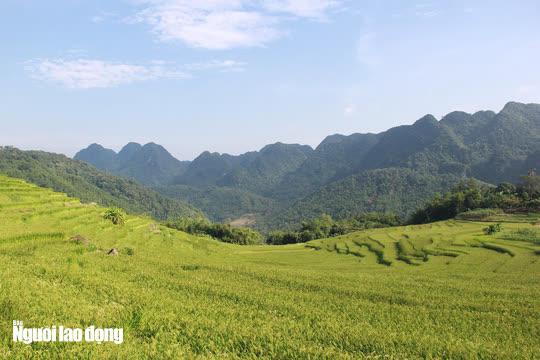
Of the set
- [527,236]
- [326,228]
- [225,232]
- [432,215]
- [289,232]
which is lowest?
[289,232]

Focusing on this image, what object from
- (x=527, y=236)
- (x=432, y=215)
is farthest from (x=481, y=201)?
(x=527, y=236)

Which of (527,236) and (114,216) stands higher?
(114,216)

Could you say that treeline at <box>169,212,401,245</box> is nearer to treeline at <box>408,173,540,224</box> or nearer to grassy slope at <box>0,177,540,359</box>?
treeline at <box>408,173,540,224</box>

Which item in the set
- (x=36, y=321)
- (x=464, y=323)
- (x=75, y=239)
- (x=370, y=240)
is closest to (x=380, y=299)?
(x=464, y=323)

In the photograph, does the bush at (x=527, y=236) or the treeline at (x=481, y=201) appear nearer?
the bush at (x=527, y=236)

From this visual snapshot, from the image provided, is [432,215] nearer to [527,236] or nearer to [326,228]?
[326,228]

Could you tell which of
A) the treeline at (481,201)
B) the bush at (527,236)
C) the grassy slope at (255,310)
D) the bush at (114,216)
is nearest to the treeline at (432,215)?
the treeline at (481,201)

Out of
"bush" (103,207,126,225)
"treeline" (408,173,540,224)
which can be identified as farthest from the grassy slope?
"treeline" (408,173,540,224)

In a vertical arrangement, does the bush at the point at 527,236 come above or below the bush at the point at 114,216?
below

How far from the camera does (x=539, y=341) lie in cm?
1304

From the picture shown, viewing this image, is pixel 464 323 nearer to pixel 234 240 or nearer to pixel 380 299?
pixel 380 299

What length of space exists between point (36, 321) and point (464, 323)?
549 inches

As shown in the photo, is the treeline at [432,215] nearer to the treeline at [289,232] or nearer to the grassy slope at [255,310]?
the treeline at [289,232]

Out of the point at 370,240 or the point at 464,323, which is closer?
the point at 464,323
